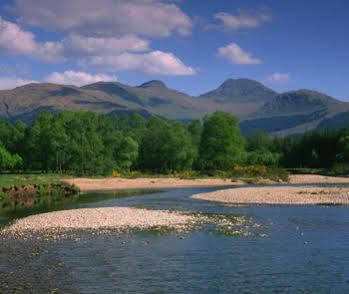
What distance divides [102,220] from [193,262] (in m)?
16.6

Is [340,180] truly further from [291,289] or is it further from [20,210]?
[291,289]

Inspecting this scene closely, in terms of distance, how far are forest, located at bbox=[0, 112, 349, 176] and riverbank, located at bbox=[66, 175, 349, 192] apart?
12241mm

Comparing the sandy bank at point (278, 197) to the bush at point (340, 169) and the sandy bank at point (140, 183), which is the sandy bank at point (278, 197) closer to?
the sandy bank at point (140, 183)

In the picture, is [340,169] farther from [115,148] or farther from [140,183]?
[140,183]

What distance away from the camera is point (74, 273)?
24984mm

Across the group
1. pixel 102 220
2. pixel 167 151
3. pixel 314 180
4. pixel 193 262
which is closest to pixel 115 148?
pixel 167 151

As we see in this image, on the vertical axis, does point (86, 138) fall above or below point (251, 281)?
above

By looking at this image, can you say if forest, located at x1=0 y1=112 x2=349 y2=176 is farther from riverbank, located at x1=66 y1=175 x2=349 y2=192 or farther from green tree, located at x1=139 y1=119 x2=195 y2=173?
riverbank, located at x1=66 y1=175 x2=349 y2=192

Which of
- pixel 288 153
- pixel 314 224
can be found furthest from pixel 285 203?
pixel 288 153

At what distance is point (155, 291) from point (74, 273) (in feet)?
17.0

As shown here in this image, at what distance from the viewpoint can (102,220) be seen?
42.4m

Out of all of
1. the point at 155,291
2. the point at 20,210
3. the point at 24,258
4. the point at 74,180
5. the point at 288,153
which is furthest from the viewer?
the point at 288,153

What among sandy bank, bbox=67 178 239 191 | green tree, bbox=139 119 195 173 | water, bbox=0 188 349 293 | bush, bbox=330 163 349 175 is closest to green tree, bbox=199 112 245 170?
green tree, bbox=139 119 195 173

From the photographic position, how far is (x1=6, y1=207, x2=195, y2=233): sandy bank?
1561 inches
